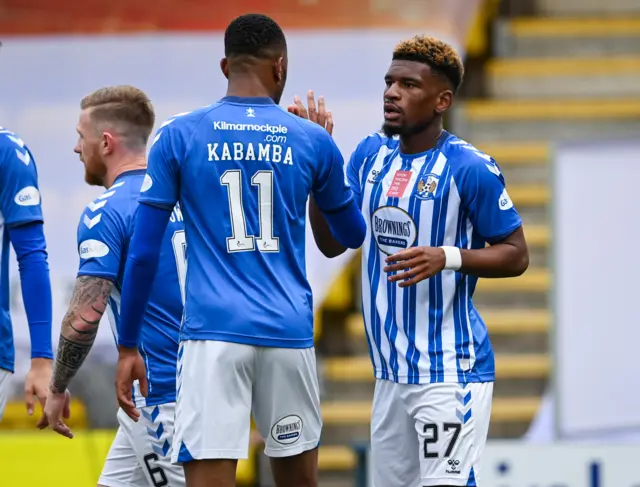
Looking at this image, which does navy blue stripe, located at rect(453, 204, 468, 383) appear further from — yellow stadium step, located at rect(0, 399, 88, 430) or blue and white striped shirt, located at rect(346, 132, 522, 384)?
yellow stadium step, located at rect(0, 399, 88, 430)

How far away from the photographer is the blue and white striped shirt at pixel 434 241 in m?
4.59

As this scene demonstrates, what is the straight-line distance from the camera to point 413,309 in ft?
15.3

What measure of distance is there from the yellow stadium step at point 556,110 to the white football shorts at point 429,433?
5919 millimetres

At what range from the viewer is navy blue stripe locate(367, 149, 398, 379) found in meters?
4.73

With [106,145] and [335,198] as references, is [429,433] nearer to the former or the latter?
[335,198]

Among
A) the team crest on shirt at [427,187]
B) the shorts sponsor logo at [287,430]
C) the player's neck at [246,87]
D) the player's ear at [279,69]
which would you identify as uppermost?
the player's ear at [279,69]

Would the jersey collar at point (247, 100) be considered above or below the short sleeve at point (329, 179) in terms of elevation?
above

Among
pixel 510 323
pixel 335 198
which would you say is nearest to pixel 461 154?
pixel 335 198

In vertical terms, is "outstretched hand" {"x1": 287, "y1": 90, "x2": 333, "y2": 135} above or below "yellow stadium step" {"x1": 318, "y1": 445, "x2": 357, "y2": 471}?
above

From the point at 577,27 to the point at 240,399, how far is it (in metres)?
7.63

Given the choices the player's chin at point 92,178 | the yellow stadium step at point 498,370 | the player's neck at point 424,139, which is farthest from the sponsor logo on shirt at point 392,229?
the yellow stadium step at point 498,370

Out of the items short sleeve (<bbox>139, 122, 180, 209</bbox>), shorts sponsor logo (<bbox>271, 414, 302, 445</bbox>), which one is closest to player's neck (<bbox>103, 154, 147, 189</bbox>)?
short sleeve (<bbox>139, 122, 180, 209</bbox>)

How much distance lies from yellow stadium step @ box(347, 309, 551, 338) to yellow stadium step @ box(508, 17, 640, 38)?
2640mm

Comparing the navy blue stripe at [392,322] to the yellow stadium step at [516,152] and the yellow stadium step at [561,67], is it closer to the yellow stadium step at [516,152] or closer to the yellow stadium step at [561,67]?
the yellow stadium step at [516,152]
